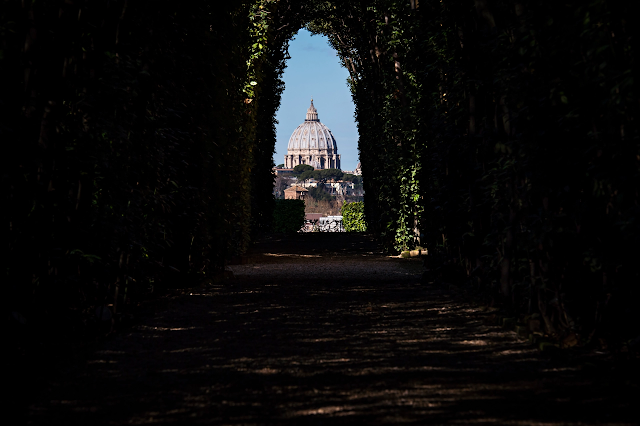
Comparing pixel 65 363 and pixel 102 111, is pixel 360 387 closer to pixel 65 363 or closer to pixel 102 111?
pixel 65 363

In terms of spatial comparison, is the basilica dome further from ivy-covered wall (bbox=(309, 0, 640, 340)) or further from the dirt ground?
the dirt ground

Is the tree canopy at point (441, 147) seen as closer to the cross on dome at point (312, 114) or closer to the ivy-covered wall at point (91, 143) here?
the ivy-covered wall at point (91, 143)

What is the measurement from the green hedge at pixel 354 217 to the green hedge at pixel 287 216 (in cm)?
309

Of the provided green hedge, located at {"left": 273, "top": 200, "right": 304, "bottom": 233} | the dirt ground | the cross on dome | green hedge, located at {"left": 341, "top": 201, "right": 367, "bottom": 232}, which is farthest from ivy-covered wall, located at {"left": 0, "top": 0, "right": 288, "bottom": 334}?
the cross on dome

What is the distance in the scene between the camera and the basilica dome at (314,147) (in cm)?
19075

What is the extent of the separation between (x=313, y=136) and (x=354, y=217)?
149900 mm

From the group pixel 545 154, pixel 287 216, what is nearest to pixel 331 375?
pixel 545 154

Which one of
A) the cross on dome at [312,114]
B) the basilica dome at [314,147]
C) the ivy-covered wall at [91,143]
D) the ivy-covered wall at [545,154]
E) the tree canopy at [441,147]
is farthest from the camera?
the cross on dome at [312,114]

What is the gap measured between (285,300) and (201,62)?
10.9ft

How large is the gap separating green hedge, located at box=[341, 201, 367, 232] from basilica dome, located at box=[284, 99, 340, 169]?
144 metres

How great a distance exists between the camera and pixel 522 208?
6.00 meters

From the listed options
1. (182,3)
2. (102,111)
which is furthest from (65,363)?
(182,3)

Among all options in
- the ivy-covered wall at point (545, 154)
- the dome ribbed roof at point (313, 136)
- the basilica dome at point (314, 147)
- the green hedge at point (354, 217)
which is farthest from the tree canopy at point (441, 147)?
the dome ribbed roof at point (313, 136)

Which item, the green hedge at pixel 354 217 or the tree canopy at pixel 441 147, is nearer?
the tree canopy at pixel 441 147
